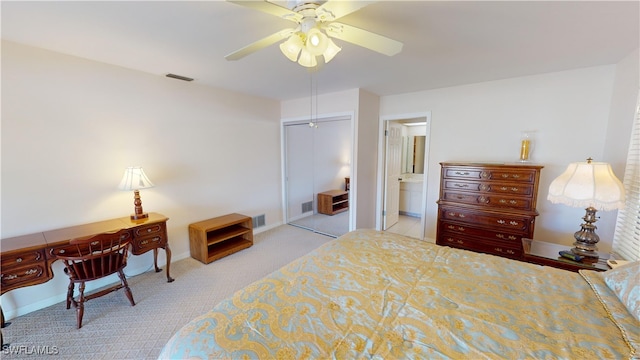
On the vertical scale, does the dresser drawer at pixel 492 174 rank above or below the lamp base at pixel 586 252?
above

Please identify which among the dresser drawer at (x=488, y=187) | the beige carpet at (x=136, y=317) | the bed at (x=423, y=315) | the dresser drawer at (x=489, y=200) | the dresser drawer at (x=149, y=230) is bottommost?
the beige carpet at (x=136, y=317)

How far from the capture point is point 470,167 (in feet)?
9.59

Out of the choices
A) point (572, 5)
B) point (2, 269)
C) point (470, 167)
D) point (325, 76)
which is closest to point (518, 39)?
point (572, 5)

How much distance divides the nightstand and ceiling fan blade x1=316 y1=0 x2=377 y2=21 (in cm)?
240

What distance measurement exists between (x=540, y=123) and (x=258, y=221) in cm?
432

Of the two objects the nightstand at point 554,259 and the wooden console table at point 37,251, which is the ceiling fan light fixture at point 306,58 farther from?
the nightstand at point 554,259

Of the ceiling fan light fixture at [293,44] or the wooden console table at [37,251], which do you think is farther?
the wooden console table at [37,251]

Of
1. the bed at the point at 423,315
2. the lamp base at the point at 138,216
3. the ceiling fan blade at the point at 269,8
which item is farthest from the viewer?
the lamp base at the point at 138,216

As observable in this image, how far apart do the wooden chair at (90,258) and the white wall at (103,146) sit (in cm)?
58

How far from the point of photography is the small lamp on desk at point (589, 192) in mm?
1753

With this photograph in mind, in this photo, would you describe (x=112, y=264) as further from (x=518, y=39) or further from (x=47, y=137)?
(x=518, y=39)

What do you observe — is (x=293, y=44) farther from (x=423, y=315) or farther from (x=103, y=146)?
(x=103, y=146)

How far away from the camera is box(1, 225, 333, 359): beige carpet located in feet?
5.88

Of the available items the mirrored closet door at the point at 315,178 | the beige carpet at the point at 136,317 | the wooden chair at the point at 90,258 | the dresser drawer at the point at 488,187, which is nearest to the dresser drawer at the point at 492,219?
the dresser drawer at the point at 488,187
